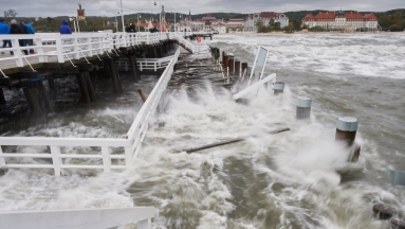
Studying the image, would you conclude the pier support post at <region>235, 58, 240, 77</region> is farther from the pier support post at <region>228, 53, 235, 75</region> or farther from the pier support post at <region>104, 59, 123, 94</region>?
the pier support post at <region>104, 59, 123, 94</region>

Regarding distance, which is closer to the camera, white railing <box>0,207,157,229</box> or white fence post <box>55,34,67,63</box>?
white railing <box>0,207,157,229</box>

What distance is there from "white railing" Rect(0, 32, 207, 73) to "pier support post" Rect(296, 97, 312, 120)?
7.79m

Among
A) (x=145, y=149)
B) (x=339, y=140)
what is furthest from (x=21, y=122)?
(x=339, y=140)

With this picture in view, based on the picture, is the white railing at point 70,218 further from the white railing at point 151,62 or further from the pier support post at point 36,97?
the white railing at point 151,62

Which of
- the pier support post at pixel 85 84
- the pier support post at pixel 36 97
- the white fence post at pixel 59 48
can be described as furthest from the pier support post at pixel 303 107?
the pier support post at pixel 85 84

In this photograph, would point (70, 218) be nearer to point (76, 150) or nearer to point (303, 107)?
point (76, 150)

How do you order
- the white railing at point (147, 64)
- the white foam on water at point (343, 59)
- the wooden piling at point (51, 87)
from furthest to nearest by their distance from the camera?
the white foam on water at point (343, 59)
the white railing at point (147, 64)
the wooden piling at point (51, 87)

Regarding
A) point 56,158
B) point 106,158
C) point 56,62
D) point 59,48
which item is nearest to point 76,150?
point 56,158

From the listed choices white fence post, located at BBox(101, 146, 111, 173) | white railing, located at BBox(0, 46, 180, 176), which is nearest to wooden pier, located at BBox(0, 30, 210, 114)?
white railing, located at BBox(0, 46, 180, 176)

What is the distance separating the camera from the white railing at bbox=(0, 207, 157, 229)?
6.14 ft

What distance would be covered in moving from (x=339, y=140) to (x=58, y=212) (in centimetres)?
593

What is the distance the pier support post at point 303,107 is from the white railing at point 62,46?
779 centimetres

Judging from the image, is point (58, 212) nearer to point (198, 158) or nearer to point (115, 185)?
point (115, 185)

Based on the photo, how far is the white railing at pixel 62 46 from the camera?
30.2 feet
